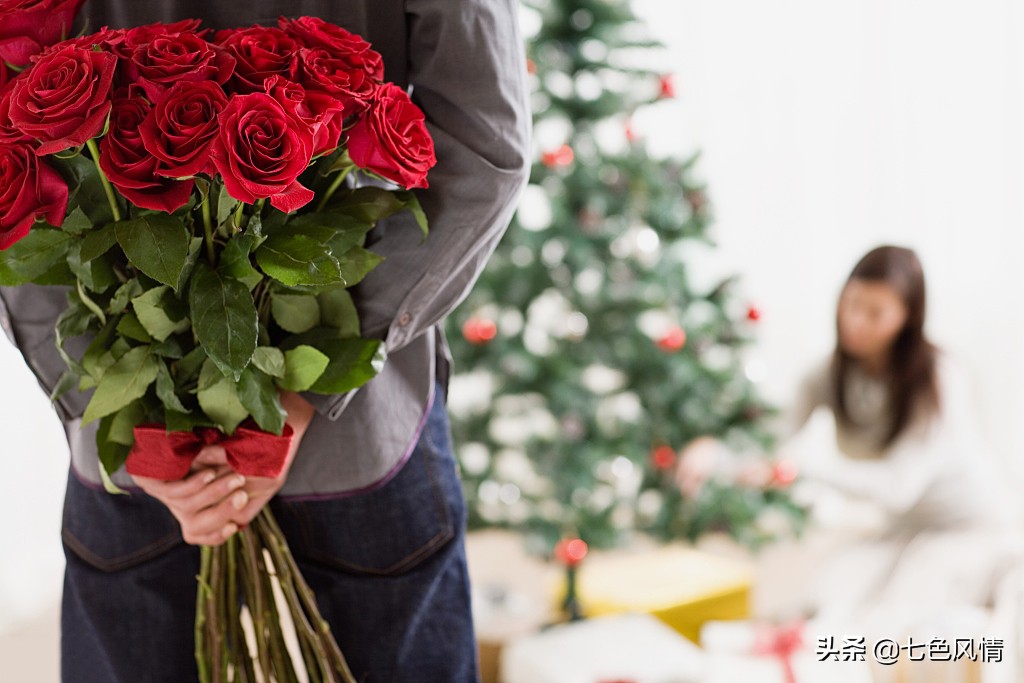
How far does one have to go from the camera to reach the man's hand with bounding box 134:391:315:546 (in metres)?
0.94

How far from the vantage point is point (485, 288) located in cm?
242

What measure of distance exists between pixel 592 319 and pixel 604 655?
3.01 feet

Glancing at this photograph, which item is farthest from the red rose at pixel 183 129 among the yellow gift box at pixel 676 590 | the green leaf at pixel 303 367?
the yellow gift box at pixel 676 590

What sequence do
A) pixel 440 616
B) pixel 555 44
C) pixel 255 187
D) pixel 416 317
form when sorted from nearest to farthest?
pixel 255 187 < pixel 416 317 < pixel 440 616 < pixel 555 44

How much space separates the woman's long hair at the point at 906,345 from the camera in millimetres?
2271

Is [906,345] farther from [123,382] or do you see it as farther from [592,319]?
[123,382]

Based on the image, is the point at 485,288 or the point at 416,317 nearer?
the point at 416,317

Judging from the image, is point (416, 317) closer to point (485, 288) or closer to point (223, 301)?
point (223, 301)

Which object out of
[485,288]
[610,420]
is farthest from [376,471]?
[610,420]

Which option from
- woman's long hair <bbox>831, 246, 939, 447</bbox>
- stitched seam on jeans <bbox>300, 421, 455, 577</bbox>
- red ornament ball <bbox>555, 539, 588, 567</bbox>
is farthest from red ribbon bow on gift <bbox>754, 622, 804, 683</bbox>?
stitched seam on jeans <bbox>300, 421, 455, 577</bbox>

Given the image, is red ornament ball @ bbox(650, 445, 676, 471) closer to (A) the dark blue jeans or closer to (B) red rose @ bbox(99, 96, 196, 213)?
(A) the dark blue jeans

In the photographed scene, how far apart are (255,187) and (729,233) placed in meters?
3.12

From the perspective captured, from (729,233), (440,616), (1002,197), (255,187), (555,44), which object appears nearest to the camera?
(255,187)

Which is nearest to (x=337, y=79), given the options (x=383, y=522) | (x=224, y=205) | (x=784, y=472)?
(x=224, y=205)
